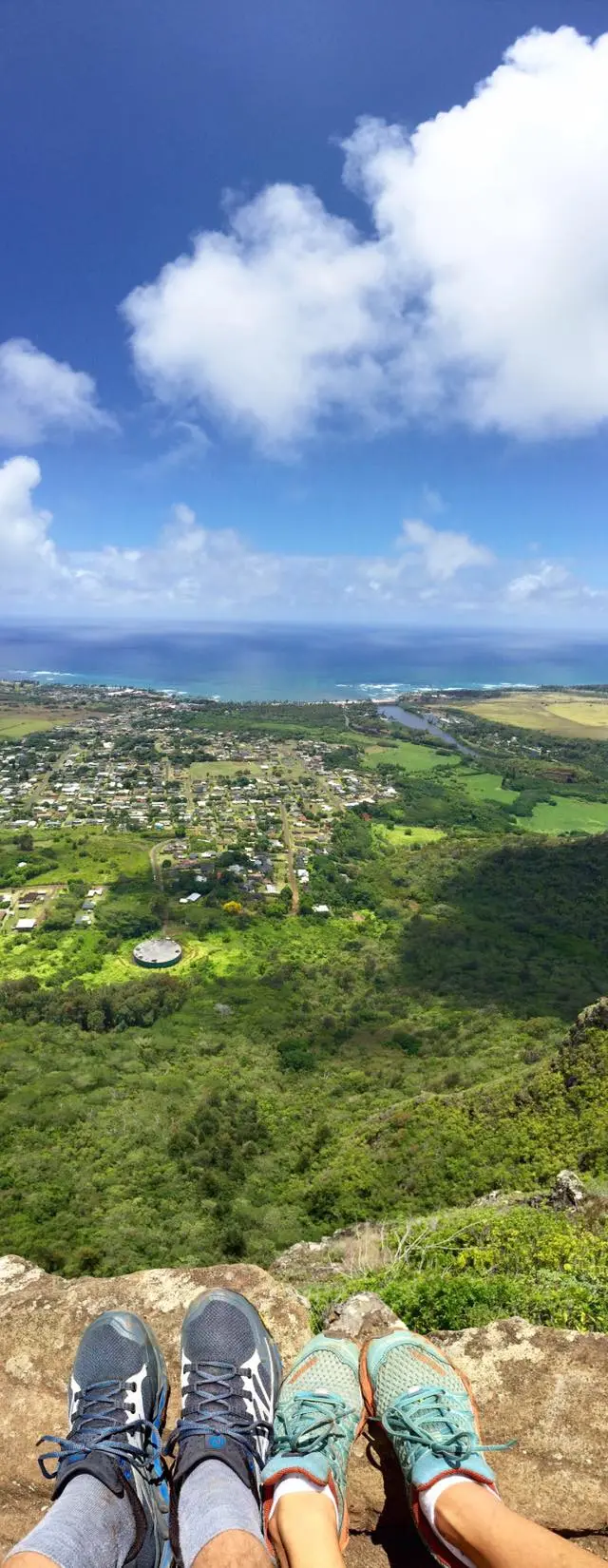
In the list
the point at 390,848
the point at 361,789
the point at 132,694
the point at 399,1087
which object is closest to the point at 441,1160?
the point at 399,1087

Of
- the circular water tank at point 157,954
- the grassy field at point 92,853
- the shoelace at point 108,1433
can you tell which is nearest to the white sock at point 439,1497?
the shoelace at point 108,1433

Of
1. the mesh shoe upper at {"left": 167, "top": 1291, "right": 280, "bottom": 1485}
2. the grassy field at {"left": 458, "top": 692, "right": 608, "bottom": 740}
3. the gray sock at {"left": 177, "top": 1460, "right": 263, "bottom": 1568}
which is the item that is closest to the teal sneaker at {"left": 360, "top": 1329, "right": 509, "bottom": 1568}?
the mesh shoe upper at {"left": 167, "top": 1291, "right": 280, "bottom": 1485}

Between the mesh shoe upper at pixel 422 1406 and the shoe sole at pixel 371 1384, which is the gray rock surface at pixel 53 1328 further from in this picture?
the mesh shoe upper at pixel 422 1406

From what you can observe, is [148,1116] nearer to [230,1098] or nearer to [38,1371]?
[230,1098]

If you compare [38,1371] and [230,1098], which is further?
[230,1098]

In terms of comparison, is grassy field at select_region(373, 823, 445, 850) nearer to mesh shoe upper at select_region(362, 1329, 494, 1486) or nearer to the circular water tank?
the circular water tank

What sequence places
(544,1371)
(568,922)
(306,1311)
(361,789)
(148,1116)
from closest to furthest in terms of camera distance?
(544,1371) → (306,1311) → (148,1116) → (568,922) → (361,789)

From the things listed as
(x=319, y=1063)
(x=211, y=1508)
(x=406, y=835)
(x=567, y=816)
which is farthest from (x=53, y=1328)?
(x=567, y=816)
